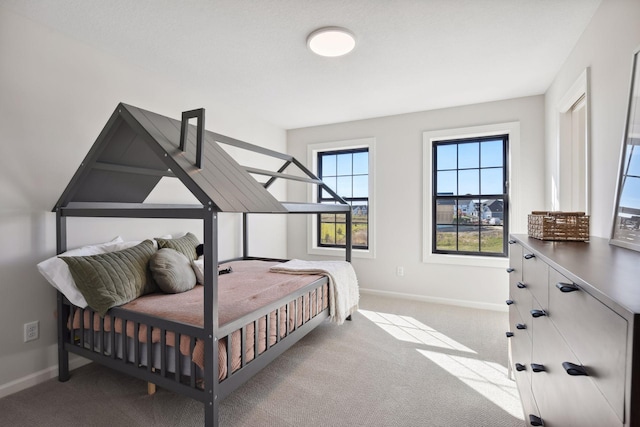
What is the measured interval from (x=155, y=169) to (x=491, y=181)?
Result: 3599 millimetres

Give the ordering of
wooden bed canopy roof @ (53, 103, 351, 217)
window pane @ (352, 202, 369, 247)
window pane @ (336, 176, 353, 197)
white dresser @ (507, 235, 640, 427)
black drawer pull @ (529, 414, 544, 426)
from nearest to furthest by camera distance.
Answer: white dresser @ (507, 235, 640, 427) < black drawer pull @ (529, 414, 544, 426) < wooden bed canopy roof @ (53, 103, 351, 217) < window pane @ (352, 202, 369, 247) < window pane @ (336, 176, 353, 197)

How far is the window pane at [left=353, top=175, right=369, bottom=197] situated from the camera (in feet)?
14.7

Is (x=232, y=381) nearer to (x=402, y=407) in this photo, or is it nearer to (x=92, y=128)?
(x=402, y=407)

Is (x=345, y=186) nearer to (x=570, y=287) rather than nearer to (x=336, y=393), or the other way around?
(x=336, y=393)

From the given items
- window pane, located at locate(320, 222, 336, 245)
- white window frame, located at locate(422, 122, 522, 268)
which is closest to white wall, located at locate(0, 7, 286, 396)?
window pane, located at locate(320, 222, 336, 245)

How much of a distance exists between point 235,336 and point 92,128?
6.74 feet

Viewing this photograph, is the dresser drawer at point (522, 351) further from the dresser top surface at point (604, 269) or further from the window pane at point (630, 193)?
the window pane at point (630, 193)

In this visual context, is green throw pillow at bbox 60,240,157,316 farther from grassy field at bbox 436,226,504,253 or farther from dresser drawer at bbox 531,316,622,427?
grassy field at bbox 436,226,504,253

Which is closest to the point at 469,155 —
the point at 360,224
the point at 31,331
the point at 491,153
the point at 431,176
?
the point at 491,153

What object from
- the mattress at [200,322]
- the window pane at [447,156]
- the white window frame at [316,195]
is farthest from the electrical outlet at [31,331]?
the window pane at [447,156]

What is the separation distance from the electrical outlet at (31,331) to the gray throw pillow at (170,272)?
874 mm

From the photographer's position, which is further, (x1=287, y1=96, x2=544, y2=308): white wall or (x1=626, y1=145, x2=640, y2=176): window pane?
(x1=287, y1=96, x2=544, y2=308): white wall

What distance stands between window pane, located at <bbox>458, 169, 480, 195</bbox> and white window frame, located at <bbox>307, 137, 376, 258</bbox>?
1095 mm

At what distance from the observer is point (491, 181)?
376 cm
